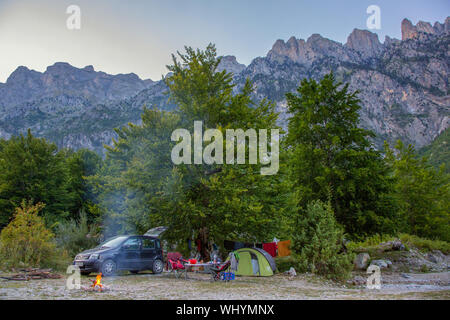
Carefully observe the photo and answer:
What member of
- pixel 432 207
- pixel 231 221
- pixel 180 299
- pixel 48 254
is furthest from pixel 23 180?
pixel 432 207

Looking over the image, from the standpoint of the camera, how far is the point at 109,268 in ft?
48.5

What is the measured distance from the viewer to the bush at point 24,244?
50.6 ft

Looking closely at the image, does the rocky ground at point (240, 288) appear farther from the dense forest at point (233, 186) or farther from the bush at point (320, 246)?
the dense forest at point (233, 186)

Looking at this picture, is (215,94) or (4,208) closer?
(215,94)

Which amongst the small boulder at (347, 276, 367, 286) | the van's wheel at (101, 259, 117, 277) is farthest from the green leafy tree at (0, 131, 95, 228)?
the small boulder at (347, 276, 367, 286)

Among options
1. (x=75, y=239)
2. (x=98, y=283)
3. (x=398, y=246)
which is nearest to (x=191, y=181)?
(x=98, y=283)

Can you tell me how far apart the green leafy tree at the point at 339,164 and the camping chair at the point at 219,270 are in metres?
7.74

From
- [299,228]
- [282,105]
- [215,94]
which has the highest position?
[282,105]

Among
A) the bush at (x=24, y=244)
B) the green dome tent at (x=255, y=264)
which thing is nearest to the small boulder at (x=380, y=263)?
the green dome tent at (x=255, y=264)

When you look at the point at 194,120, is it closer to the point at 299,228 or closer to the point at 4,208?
the point at 299,228

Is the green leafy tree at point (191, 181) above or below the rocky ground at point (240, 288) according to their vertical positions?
above

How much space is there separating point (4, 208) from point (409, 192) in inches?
1697

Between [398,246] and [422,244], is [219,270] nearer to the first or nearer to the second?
[398,246]

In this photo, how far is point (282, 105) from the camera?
→ 655ft
